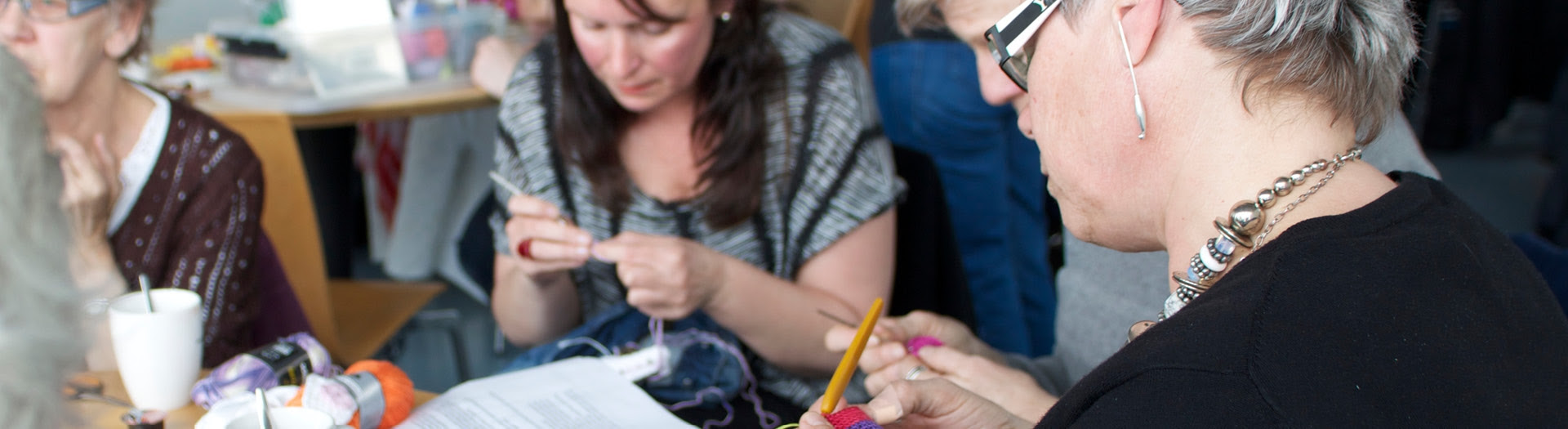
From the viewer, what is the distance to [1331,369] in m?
0.59

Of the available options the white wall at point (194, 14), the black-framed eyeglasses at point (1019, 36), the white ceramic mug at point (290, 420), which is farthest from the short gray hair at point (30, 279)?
the white wall at point (194, 14)

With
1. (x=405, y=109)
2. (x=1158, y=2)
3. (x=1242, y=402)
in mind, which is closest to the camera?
(x=1242, y=402)

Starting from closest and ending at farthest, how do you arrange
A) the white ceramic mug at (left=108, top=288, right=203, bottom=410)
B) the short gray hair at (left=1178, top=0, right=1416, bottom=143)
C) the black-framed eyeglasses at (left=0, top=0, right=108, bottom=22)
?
the short gray hair at (left=1178, top=0, right=1416, bottom=143) → the white ceramic mug at (left=108, top=288, right=203, bottom=410) → the black-framed eyeglasses at (left=0, top=0, right=108, bottom=22)

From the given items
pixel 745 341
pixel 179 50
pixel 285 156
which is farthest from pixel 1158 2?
pixel 179 50

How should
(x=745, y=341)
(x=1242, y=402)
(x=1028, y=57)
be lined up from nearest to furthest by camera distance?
(x=1242, y=402)
(x=1028, y=57)
(x=745, y=341)

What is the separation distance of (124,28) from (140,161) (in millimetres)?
165

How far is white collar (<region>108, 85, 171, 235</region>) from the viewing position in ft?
4.15

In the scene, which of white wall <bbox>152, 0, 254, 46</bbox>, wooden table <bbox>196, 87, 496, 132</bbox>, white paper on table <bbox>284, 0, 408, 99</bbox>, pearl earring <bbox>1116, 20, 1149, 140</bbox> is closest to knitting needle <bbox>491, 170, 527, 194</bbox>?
wooden table <bbox>196, 87, 496, 132</bbox>

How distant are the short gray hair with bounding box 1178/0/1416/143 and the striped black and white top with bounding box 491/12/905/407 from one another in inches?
28.1

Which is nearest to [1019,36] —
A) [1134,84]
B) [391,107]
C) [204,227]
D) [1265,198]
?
[1134,84]

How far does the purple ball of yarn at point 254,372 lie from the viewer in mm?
931

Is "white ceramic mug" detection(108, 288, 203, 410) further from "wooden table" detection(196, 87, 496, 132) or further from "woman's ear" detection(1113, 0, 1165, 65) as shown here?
"wooden table" detection(196, 87, 496, 132)

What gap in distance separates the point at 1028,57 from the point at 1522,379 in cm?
37

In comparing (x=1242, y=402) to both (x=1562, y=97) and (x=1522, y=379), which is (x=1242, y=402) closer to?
(x=1522, y=379)
